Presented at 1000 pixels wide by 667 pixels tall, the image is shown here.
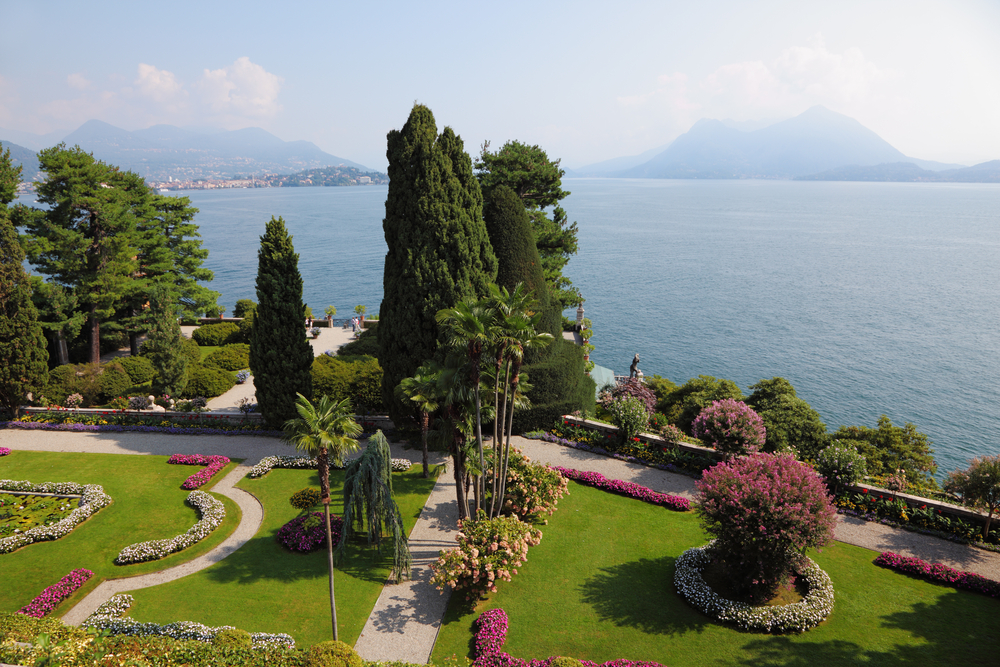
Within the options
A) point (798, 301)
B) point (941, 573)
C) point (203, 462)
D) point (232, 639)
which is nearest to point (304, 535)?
point (232, 639)

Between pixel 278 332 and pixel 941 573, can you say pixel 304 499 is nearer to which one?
pixel 278 332

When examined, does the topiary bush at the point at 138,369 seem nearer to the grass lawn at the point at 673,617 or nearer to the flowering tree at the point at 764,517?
the grass lawn at the point at 673,617

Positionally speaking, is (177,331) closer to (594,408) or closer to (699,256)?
(594,408)

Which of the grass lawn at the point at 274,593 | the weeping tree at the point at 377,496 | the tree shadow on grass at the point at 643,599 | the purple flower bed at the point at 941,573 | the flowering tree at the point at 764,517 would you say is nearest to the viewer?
the flowering tree at the point at 764,517

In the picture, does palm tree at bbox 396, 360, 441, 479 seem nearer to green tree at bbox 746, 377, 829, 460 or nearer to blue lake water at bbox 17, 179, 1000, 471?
green tree at bbox 746, 377, 829, 460

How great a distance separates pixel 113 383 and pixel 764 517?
117ft

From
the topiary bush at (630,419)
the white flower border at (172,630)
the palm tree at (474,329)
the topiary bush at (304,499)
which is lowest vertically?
the white flower border at (172,630)

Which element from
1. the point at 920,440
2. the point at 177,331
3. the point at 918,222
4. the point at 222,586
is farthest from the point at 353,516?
the point at 918,222

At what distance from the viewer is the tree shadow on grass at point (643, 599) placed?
1452cm

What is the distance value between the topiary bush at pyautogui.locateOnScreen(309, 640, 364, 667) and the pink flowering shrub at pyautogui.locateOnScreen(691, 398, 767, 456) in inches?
615

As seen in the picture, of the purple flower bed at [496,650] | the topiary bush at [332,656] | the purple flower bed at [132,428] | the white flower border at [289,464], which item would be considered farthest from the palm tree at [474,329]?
the purple flower bed at [132,428]

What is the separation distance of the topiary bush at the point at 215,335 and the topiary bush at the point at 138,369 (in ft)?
26.4

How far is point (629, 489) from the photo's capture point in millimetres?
21016

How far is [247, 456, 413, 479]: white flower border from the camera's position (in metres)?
22.9
